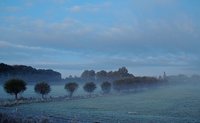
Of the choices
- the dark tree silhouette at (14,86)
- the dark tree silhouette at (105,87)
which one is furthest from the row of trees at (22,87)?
the dark tree silhouette at (105,87)

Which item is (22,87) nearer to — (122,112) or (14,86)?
(14,86)

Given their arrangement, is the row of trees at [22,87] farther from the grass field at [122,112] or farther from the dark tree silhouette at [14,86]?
the grass field at [122,112]

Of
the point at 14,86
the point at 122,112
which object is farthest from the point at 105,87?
the point at 122,112

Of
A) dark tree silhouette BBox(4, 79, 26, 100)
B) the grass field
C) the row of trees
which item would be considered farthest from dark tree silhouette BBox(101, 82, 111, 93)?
the grass field

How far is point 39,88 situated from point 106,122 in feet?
262

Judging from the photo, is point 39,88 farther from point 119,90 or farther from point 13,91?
point 119,90

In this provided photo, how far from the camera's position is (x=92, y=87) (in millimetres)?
158500

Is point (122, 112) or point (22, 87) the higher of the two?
point (22, 87)

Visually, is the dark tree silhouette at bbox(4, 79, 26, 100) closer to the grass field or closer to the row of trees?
the row of trees

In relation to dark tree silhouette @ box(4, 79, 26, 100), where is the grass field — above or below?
below

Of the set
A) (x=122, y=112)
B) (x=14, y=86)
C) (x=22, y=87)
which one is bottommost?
(x=122, y=112)

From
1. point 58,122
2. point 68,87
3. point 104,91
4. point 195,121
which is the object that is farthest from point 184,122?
point 104,91

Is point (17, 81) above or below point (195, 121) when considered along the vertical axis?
above

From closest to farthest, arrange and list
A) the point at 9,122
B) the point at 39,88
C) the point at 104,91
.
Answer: the point at 9,122
the point at 39,88
the point at 104,91
